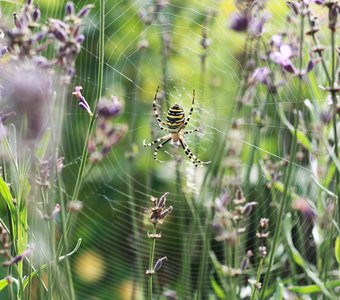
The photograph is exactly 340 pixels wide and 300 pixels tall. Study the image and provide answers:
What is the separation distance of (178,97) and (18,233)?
1.15 m

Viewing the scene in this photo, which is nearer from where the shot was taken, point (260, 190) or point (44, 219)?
point (44, 219)

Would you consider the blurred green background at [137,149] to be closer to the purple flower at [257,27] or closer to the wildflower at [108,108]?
the purple flower at [257,27]

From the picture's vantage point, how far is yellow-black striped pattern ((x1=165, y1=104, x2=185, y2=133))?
1.66 meters

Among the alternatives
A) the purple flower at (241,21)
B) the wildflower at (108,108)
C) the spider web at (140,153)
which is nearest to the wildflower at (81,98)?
the wildflower at (108,108)

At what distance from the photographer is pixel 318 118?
4.62 feet

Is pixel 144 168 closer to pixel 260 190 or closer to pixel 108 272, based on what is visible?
pixel 108 272

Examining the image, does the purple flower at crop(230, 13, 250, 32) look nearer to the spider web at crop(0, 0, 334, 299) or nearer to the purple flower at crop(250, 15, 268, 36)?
the purple flower at crop(250, 15, 268, 36)

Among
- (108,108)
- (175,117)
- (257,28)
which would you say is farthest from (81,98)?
(175,117)

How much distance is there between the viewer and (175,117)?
5.51ft

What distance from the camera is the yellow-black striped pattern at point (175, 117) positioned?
1659 millimetres

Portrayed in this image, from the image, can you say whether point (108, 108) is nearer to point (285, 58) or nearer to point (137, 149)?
point (285, 58)

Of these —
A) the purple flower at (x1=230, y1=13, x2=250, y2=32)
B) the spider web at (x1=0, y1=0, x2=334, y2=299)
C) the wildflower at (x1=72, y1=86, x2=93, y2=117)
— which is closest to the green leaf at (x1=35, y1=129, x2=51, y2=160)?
the wildflower at (x1=72, y1=86, x2=93, y2=117)

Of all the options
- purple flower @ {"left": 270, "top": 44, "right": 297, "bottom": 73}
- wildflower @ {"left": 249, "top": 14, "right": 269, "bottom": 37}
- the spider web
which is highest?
wildflower @ {"left": 249, "top": 14, "right": 269, "bottom": 37}

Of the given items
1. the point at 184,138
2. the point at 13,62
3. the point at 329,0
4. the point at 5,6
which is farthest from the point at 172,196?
the point at 13,62
